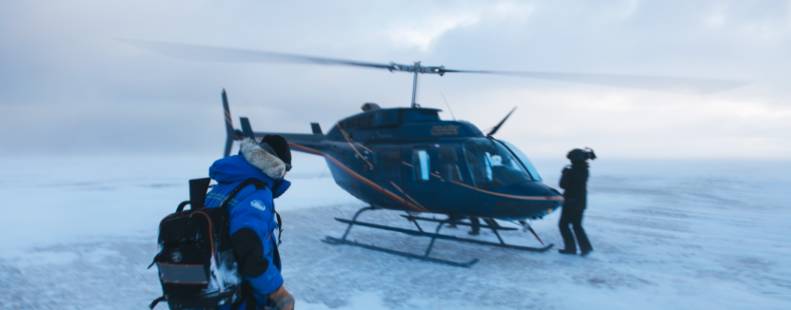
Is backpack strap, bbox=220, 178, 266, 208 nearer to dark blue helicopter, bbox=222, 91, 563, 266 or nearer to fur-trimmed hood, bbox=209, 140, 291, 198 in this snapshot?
fur-trimmed hood, bbox=209, 140, 291, 198

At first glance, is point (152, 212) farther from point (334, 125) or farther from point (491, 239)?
point (491, 239)

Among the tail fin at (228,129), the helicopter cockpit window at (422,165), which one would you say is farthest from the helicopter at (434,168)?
A: the tail fin at (228,129)

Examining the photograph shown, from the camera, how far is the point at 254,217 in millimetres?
2102

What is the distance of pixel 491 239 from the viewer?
26.4 feet

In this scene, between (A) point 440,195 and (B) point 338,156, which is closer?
(A) point 440,195

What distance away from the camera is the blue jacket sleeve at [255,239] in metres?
2.05

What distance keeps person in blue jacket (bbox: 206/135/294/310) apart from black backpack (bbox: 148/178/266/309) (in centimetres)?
6

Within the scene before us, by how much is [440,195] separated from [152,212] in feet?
27.5

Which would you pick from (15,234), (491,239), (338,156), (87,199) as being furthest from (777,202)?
(87,199)

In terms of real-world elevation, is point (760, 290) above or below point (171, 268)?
below

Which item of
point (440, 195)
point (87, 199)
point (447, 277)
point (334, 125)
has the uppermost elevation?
point (334, 125)

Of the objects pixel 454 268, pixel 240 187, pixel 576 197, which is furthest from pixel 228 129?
pixel 240 187

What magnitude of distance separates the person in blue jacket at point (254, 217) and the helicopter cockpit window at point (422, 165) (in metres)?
4.39

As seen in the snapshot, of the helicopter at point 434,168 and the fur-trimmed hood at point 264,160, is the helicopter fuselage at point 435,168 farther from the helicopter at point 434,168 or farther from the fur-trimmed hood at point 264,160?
the fur-trimmed hood at point 264,160
